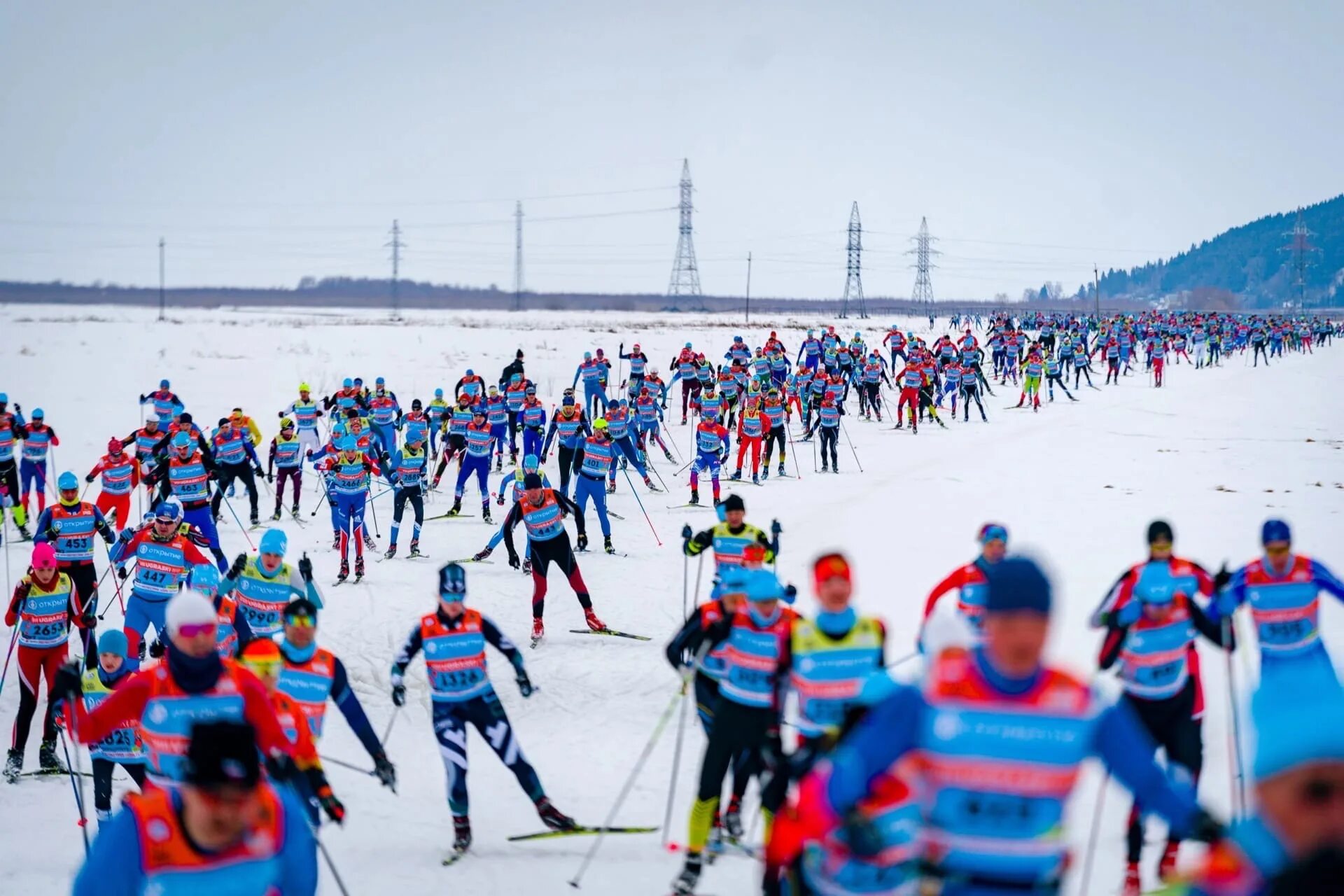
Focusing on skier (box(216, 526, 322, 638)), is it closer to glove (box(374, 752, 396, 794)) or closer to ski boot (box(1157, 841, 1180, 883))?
glove (box(374, 752, 396, 794))

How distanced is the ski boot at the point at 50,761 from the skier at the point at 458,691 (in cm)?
351

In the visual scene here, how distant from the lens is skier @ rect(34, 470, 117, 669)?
1020cm

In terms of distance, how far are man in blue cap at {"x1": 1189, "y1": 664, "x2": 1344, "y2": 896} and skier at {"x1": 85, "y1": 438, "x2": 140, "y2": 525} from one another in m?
15.5

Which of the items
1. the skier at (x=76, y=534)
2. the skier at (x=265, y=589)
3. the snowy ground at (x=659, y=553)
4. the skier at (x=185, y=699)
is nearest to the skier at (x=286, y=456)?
the snowy ground at (x=659, y=553)

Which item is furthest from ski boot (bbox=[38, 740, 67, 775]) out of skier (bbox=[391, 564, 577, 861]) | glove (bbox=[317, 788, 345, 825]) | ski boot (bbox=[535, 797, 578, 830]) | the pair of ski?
glove (bbox=[317, 788, 345, 825])

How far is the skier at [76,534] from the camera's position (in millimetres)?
10195

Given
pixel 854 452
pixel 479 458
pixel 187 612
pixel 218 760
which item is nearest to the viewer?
pixel 218 760

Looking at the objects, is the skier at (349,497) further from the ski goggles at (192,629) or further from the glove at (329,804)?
the ski goggles at (192,629)

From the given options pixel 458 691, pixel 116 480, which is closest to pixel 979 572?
pixel 458 691

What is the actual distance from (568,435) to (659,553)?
3025 millimetres

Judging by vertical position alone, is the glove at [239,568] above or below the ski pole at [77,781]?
above

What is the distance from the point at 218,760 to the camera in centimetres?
300

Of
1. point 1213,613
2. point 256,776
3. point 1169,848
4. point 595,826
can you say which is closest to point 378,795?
point 595,826

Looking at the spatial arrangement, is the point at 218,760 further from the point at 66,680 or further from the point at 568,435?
the point at 568,435
